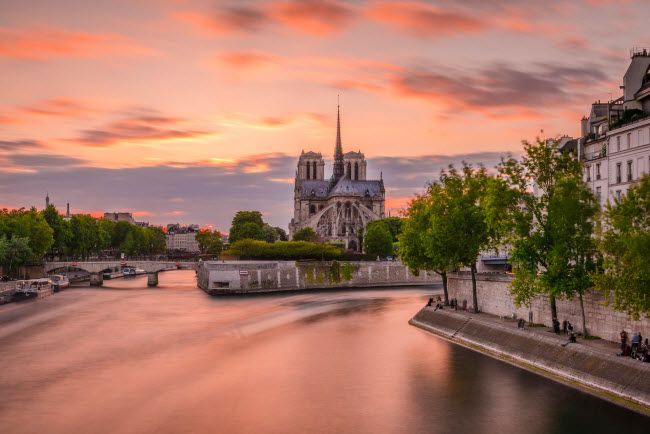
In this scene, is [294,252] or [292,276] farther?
[294,252]

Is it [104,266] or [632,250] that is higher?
[632,250]

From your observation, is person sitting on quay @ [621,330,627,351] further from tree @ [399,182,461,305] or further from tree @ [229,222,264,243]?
tree @ [229,222,264,243]

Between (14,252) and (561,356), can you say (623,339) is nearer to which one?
(561,356)

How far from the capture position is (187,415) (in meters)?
25.0

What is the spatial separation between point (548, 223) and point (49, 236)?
276 feet

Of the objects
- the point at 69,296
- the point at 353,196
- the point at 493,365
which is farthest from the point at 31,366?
the point at 353,196

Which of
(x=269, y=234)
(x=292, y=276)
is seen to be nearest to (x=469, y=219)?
(x=292, y=276)

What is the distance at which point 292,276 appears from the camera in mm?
82062

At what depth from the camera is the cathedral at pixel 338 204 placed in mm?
158125

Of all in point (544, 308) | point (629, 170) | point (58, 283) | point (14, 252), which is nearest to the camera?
point (544, 308)

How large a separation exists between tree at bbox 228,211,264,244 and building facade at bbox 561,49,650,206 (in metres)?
100

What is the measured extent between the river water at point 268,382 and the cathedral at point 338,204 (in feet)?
344

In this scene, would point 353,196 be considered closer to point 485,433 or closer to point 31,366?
point 31,366

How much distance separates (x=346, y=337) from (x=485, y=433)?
2120 centimetres
